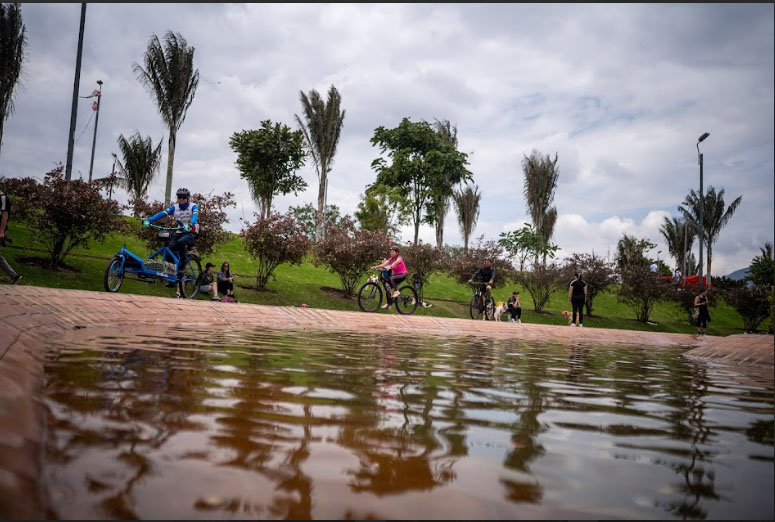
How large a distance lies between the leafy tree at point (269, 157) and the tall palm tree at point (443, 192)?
32.5ft

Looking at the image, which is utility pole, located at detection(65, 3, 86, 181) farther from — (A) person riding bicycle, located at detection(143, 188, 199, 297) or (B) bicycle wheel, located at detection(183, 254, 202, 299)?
(A) person riding bicycle, located at detection(143, 188, 199, 297)

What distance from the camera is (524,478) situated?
130cm

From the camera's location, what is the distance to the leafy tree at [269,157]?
3369 cm

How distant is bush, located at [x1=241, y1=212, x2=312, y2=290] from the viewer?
720 inches

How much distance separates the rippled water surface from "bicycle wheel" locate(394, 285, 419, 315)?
1116 centimetres

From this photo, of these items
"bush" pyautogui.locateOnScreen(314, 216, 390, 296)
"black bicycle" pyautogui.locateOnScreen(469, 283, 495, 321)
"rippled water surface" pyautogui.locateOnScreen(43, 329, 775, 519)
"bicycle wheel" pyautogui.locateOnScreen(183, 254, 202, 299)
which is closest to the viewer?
"rippled water surface" pyautogui.locateOnScreen(43, 329, 775, 519)

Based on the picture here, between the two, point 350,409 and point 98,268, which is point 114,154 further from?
point 350,409

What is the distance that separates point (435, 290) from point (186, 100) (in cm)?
1650

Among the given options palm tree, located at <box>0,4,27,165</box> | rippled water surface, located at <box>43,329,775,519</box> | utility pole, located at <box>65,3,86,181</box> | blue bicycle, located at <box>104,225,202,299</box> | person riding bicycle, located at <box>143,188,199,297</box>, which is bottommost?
rippled water surface, located at <box>43,329,775,519</box>

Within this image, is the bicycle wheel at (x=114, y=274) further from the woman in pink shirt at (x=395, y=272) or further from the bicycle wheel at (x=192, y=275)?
the woman in pink shirt at (x=395, y=272)

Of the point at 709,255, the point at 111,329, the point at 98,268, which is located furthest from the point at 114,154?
the point at 709,255

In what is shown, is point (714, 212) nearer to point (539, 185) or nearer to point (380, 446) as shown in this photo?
point (539, 185)

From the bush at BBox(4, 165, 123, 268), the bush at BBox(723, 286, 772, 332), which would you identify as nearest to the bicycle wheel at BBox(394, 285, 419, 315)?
the bush at BBox(4, 165, 123, 268)

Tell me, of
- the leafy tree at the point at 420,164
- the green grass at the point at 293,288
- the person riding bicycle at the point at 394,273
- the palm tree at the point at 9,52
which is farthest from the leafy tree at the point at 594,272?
the palm tree at the point at 9,52
